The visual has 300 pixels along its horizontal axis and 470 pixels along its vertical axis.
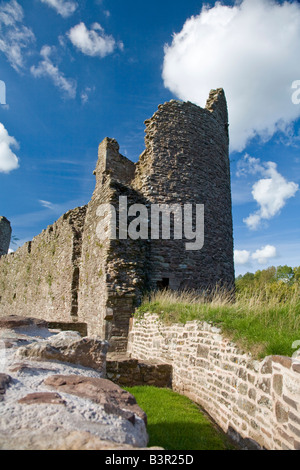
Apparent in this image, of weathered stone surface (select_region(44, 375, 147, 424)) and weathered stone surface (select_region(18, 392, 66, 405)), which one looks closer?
weathered stone surface (select_region(18, 392, 66, 405))

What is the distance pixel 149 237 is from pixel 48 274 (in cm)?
732

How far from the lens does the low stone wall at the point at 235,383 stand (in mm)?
3006

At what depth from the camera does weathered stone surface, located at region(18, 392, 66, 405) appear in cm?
200

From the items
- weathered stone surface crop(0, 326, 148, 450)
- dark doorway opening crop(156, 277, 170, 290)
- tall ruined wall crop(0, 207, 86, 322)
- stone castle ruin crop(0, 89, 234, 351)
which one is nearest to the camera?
weathered stone surface crop(0, 326, 148, 450)

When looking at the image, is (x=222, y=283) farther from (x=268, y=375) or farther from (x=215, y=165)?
(x=268, y=375)

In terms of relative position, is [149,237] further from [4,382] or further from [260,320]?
[4,382]

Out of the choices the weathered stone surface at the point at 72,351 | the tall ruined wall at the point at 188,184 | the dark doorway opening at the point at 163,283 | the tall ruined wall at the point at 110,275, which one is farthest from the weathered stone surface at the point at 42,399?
the dark doorway opening at the point at 163,283

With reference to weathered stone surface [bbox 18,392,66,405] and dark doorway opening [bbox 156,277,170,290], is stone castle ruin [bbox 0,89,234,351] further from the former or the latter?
weathered stone surface [bbox 18,392,66,405]

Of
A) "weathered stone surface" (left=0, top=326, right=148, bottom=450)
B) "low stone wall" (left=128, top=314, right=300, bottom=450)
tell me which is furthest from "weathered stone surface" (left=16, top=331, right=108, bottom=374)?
"low stone wall" (left=128, top=314, right=300, bottom=450)

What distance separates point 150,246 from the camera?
10766 mm

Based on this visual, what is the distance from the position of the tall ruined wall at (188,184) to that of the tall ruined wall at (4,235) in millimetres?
21821

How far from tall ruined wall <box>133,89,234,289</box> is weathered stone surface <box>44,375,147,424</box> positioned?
25.8 feet

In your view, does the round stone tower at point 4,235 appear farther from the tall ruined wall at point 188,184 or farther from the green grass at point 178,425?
the green grass at point 178,425

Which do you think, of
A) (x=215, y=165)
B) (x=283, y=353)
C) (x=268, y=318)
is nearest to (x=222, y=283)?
(x=215, y=165)
